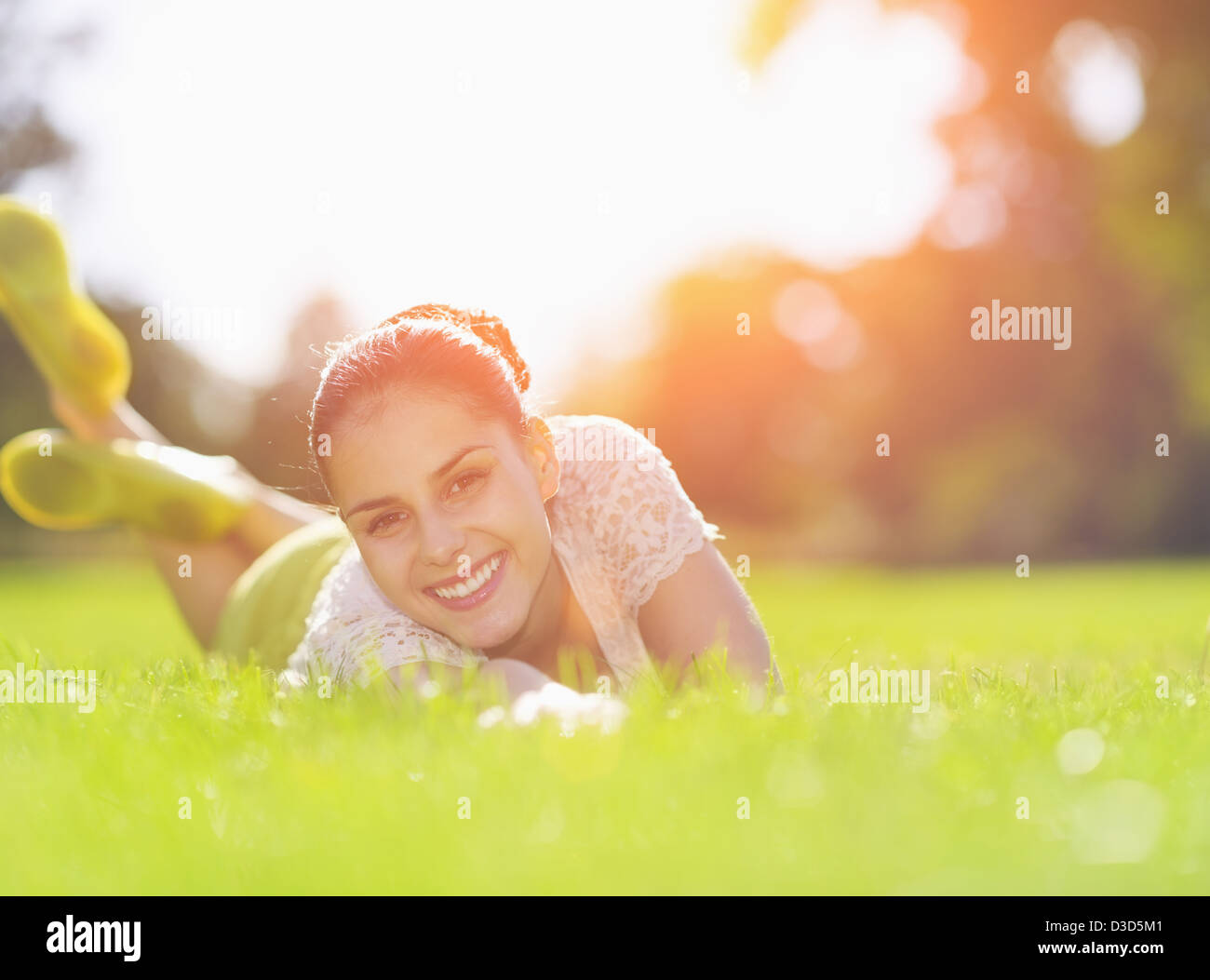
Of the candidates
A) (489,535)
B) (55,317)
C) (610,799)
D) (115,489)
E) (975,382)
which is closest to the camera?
(610,799)

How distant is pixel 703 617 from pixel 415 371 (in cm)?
96

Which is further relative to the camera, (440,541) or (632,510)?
(632,510)

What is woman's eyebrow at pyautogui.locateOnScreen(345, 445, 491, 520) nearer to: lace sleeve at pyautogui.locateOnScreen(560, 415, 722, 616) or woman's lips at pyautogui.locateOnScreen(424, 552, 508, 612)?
woman's lips at pyautogui.locateOnScreen(424, 552, 508, 612)

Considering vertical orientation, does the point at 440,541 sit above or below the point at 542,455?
below

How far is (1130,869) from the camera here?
5.01 feet

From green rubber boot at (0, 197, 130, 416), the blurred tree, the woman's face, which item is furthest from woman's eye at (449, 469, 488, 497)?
the blurred tree

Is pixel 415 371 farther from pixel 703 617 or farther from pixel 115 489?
pixel 115 489

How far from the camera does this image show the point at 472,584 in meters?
2.52

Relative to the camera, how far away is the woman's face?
8.04ft

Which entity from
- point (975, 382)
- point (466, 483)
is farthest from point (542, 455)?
point (975, 382)

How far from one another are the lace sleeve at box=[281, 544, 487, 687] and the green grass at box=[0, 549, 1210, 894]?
0.86ft

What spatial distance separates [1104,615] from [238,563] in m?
5.72

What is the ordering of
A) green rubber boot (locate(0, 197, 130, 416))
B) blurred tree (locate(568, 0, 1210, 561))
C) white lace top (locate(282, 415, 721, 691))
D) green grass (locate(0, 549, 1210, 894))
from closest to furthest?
green grass (locate(0, 549, 1210, 894)), white lace top (locate(282, 415, 721, 691)), green rubber boot (locate(0, 197, 130, 416)), blurred tree (locate(568, 0, 1210, 561))
